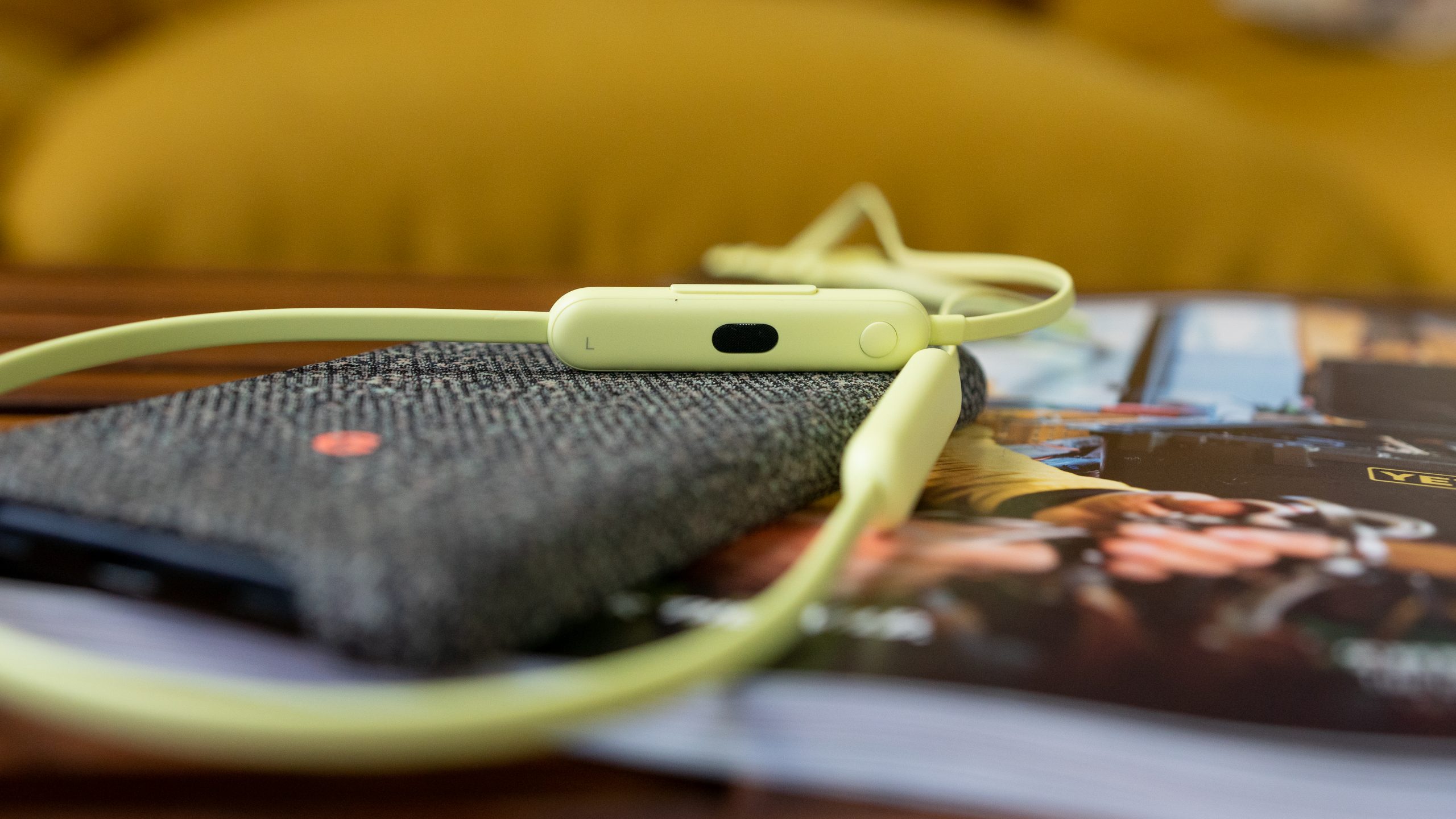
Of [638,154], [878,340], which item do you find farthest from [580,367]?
[638,154]

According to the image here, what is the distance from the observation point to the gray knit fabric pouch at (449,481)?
171 mm

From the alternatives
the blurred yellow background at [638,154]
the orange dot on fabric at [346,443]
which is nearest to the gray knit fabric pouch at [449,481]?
the orange dot on fabric at [346,443]

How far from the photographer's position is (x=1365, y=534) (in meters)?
0.26

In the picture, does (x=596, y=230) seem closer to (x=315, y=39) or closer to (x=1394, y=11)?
(x=315, y=39)

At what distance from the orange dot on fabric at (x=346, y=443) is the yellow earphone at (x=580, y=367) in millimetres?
57

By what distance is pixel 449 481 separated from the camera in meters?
0.20

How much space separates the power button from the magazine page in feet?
0.13

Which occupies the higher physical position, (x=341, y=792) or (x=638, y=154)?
(x=638, y=154)

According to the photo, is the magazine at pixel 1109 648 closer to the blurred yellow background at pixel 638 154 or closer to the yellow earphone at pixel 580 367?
the yellow earphone at pixel 580 367

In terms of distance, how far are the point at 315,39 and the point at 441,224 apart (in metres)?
0.22

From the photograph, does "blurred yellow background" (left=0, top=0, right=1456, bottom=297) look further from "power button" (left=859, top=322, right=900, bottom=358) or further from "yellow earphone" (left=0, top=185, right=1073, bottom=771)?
"power button" (left=859, top=322, right=900, bottom=358)

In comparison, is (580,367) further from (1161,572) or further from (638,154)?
(638,154)

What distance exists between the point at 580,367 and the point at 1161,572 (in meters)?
0.17

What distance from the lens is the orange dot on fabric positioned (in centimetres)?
22
